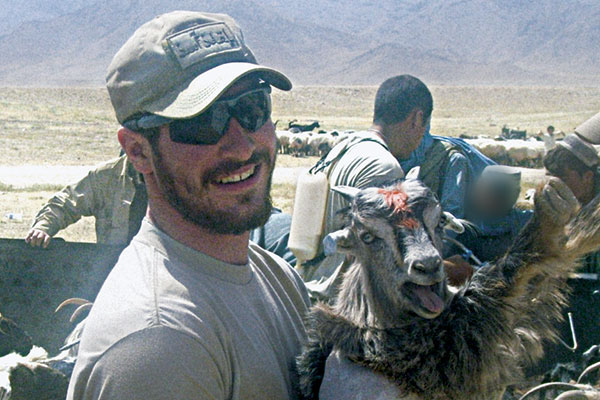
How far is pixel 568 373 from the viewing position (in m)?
4.94

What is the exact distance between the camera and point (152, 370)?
172 cm

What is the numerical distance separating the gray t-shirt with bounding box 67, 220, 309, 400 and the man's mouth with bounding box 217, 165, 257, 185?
21 centimetres

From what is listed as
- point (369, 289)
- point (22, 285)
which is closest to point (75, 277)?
point (22, 285)

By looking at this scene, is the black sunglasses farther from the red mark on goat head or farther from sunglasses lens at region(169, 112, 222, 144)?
the red mark on goat head

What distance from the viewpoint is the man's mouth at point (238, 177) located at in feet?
6.82

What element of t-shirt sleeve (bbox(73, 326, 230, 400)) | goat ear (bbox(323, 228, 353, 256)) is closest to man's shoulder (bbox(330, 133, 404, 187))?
goat ear (bbox(323, 228, 353, 256))

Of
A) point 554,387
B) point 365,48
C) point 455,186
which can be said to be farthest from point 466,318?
point 365,48

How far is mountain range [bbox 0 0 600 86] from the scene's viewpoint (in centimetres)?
14325

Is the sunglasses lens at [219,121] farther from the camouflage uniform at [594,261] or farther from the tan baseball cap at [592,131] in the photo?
the camouflage uniform at [594,261]

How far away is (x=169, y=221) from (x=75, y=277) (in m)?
3.28

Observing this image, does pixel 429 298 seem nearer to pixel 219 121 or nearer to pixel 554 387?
pixel 219 121

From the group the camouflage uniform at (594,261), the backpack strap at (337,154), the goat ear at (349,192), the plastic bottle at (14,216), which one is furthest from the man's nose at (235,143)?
the plastic bottle at (14,216)

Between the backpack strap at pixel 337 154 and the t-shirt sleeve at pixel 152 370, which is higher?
the t-shirt sleeve at pixel 152 370

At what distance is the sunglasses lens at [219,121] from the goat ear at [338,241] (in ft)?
2.94
